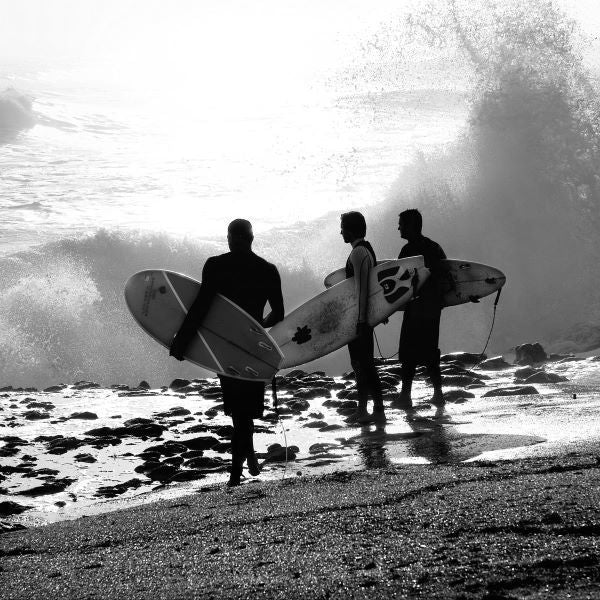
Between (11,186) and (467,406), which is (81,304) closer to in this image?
(467,406)

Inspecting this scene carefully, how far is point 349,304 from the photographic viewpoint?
24.4 ft

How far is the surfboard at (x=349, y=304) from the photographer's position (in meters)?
7.43

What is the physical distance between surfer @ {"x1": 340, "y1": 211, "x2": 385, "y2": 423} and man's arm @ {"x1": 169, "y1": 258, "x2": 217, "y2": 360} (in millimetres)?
1736

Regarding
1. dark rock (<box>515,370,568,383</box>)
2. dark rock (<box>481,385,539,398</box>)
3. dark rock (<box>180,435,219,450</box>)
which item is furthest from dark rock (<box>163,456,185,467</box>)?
dark rock (<box>515,370,568,383</box>)

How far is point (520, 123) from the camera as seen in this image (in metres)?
19.8

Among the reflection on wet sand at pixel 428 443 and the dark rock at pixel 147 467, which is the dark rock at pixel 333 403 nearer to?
the reflection on wet sand at pixel 428 443

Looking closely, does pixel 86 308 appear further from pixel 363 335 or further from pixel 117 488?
pixel 117 488

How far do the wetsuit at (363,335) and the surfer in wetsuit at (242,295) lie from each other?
160 cm

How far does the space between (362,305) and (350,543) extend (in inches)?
153

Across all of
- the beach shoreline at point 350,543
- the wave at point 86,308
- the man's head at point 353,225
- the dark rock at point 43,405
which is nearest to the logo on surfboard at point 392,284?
the man's head at point 353,225

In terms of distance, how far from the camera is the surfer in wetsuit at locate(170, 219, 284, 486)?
5.45 metres

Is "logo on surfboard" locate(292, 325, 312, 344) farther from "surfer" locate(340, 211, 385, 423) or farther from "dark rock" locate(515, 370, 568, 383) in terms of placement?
"dark rock" locate(515, 370, 568, 383)

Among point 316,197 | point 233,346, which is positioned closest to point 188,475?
point 233,346

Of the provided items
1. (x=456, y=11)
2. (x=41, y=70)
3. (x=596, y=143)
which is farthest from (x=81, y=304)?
(x=41, y=70)
